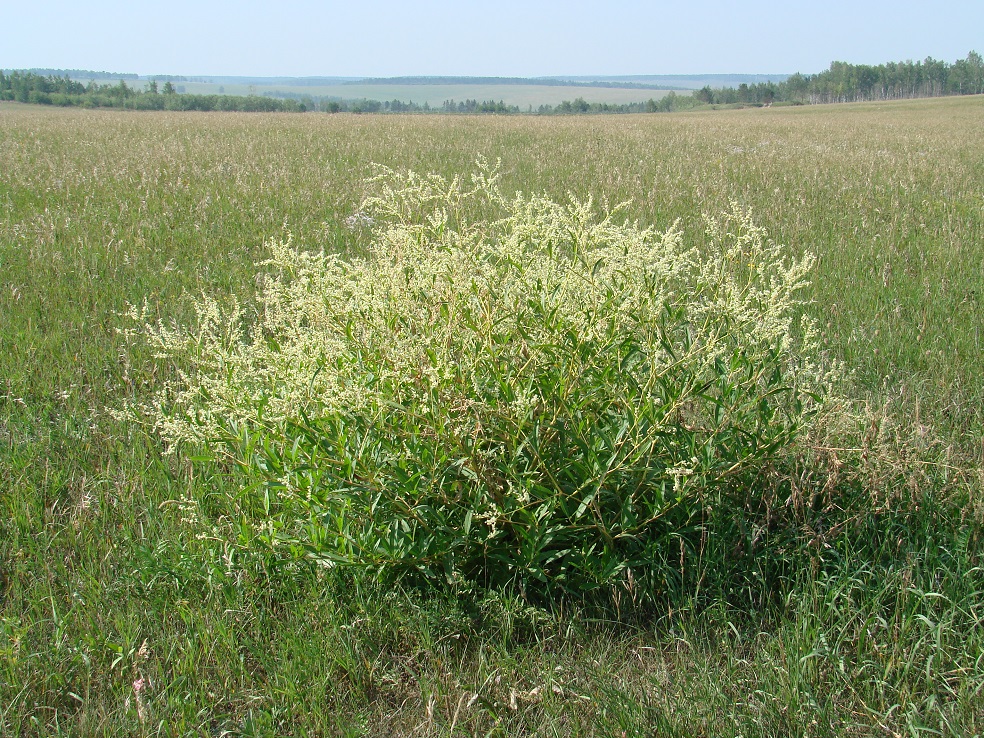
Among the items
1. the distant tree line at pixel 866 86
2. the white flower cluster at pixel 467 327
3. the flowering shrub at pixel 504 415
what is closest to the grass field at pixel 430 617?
the flowering shrub at pixel 504 415

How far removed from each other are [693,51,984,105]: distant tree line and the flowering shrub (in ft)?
393

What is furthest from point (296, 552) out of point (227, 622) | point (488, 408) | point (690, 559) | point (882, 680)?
point (882, 680)

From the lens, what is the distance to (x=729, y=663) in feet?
6.99

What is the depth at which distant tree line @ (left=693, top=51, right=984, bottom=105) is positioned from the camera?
114500 mm

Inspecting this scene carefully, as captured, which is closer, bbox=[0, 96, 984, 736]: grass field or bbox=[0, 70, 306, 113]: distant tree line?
bbox=[0, 96, 984, 736]: grass field

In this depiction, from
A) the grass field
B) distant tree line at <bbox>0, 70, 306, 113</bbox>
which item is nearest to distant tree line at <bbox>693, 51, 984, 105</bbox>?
distant tree line at <bbox>0, 70, 306, 113</bbox>

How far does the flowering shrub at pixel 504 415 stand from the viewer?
2.21 metres

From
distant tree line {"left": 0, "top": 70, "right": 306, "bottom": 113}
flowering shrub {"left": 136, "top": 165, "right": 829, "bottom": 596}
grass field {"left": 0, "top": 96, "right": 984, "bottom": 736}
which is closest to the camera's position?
grass field {"left": 0, "top": 96, "right": 984, "bottom": 736}

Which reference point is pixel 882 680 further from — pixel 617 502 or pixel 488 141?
pixel 488 141

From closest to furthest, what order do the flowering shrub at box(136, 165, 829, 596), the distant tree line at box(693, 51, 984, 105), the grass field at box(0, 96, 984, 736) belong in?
the grass field at box(0, 96, 984, 736) → the flowering shrub at box(136, 165, 829, 596) → the distant tree line at box(693, 51, 984, 105)

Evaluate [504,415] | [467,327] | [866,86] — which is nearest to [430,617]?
[504,415]

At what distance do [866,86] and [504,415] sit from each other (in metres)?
139

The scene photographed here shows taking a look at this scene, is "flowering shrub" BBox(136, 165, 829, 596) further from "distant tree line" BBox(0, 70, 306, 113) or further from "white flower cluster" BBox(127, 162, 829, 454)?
"distant tree line" BBox(0, 70, 306, 113)

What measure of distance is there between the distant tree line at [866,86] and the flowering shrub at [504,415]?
4719 inches
